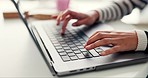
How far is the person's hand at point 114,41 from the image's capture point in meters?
0.60

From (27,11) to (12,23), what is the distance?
4.9 inches

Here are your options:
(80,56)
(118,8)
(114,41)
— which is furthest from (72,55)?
(118,8)

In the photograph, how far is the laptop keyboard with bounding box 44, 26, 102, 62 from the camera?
0.58 metres

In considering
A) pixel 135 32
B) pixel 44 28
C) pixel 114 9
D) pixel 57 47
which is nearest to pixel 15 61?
pixel 57 47

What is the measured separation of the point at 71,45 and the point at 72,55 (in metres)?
0.08

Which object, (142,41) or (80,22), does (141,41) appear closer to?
(142,41)

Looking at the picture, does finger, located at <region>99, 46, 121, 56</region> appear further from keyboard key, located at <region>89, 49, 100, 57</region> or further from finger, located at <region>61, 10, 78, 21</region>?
finger, located at <region>61, 10, 78, 21</region>

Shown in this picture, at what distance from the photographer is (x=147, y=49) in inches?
24.5

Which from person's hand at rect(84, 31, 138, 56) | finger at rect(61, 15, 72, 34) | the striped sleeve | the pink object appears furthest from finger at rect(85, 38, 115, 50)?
the pink object

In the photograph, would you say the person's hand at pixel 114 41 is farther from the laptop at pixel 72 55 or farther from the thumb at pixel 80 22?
the thumb at pixel 80 22

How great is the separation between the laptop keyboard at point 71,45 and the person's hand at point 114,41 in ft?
0.06

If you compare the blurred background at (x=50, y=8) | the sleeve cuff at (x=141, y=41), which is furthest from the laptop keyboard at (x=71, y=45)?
the blurred background at (x=50, y=8)

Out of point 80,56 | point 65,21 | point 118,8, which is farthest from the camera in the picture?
point 118,8

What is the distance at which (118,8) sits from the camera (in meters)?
0.99
